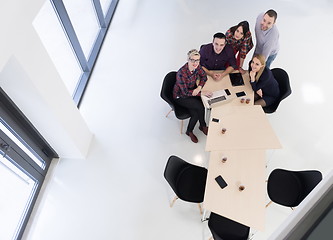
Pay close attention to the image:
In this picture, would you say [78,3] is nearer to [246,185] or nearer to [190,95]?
[190,95]

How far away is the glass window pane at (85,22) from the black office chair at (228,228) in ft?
12.1

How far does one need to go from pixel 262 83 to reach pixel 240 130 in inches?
29.2

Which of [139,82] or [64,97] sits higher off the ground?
[139,82]

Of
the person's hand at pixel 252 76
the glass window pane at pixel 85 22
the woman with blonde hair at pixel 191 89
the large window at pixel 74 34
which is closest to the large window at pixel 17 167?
the large window at pixel 74 34

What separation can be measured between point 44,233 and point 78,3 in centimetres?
363

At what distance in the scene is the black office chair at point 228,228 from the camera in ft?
10.7

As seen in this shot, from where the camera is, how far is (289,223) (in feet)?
2.75

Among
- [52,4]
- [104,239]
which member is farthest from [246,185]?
[52,4]

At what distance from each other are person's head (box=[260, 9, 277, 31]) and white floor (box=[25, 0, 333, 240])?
1.37 m

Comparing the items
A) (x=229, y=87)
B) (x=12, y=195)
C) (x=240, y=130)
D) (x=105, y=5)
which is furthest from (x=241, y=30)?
(x=12, y=195)

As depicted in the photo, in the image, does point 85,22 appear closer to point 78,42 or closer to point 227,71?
point 78,42

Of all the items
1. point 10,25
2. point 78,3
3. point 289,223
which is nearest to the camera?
point 289,223

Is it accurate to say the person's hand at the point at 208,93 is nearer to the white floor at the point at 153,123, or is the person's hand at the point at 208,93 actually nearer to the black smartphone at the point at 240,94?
the black smartphone at the point at 240,94

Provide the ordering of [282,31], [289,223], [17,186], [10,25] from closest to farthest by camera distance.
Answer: [289,223], [10,25], [17,186], [282,31]
